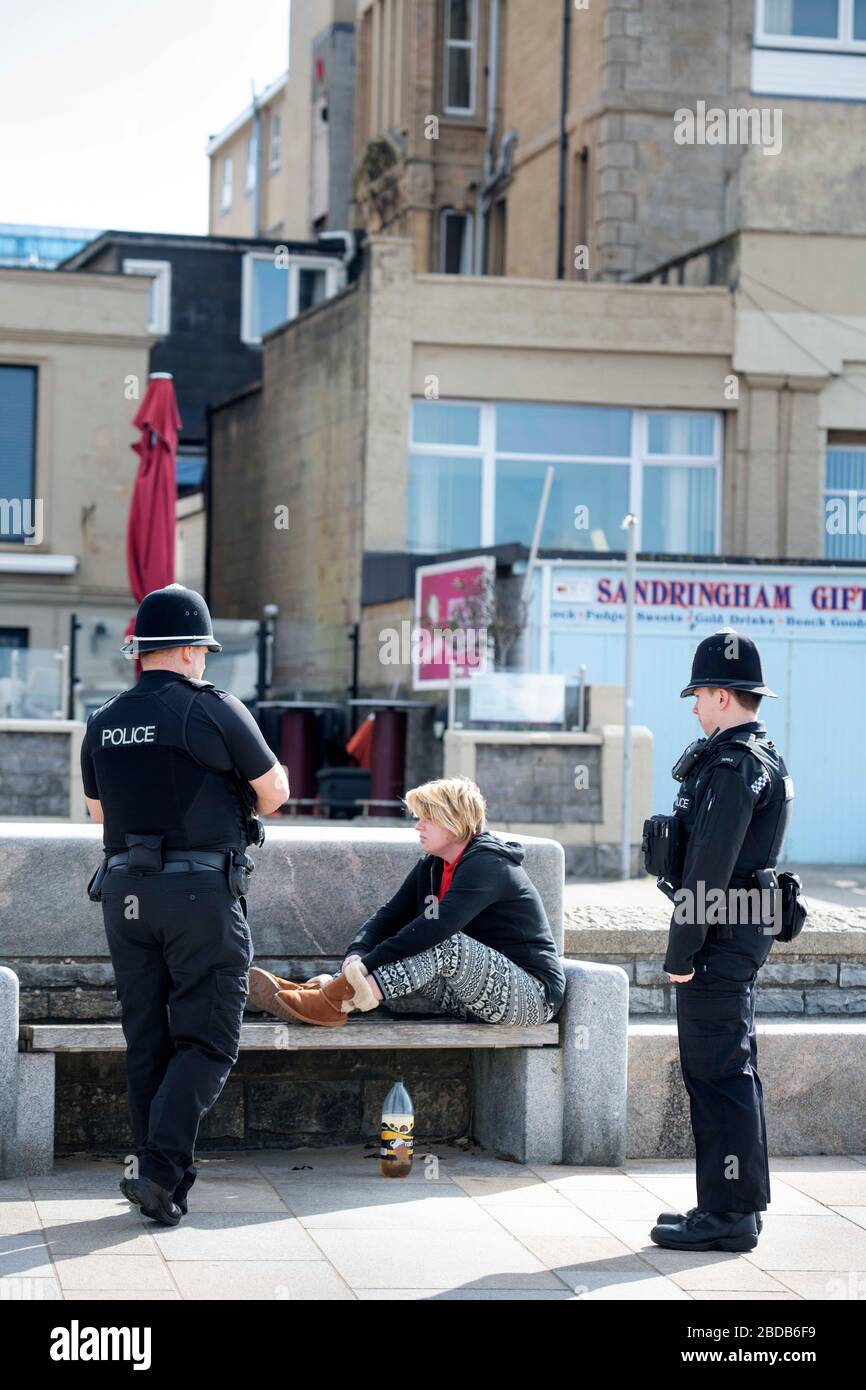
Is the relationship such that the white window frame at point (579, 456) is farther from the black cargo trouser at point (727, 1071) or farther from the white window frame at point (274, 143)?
the white window frame at point (274, 143)

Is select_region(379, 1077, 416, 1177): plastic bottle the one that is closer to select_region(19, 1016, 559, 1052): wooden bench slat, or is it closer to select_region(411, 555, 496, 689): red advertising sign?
select_region(19, 1016, 559, 1052): wooden bench slat

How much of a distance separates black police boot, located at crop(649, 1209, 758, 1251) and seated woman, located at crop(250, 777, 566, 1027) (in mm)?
1259

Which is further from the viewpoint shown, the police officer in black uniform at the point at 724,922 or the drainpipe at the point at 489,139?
the drainpipe at the point at 489,139

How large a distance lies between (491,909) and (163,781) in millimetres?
1668

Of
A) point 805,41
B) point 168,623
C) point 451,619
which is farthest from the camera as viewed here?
point 805,41

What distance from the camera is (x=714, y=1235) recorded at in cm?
639

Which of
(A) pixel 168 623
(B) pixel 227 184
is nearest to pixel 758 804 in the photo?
(A) pixel 168 623

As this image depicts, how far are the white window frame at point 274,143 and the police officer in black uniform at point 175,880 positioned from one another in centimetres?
3789

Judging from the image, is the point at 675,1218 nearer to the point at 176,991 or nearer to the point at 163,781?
the point at 176,991

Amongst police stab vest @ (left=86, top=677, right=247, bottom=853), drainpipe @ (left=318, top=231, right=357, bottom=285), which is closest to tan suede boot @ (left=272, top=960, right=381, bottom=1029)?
police stab vest @ (left=86, top=677, right=247, bottom=853)

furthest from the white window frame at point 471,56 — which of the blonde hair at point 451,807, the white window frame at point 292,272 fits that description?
the blonde hair at point 451,807

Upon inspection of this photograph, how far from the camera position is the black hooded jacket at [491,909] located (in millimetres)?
7332

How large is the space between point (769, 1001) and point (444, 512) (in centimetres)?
1519
